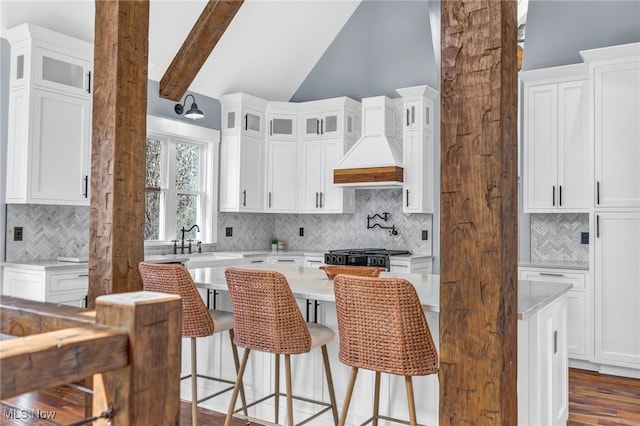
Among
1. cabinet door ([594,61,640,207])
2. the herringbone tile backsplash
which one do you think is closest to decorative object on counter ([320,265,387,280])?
cabinet door ([594,61,640,207])

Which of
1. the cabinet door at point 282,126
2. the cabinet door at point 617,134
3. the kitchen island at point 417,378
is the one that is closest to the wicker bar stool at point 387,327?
the kitchen island at point 417,378

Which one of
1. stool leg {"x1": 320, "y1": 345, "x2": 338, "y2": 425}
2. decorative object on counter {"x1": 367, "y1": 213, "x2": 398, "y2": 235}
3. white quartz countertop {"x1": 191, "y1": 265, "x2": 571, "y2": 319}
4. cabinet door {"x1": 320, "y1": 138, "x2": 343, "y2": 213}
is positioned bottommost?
stool leg {"x1": 320, "y1": 345, "x2": 338, "y2": 425}

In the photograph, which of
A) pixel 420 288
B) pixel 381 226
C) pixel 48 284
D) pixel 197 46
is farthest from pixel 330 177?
pixel 420 288

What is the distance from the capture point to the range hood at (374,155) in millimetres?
5676

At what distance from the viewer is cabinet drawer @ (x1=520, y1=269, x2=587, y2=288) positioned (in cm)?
449

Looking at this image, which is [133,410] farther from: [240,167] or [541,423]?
[240,167]

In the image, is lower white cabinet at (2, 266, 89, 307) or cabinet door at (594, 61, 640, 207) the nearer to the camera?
lower white cabinet at (2, 266, 89, 307)

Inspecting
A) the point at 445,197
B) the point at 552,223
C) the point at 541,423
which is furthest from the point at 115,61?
the point at 552,223

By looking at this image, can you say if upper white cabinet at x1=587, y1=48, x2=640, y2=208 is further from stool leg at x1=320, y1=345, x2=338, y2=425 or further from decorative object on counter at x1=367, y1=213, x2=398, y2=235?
stool leg at x1=320, y1=345, x2=338, y2=425

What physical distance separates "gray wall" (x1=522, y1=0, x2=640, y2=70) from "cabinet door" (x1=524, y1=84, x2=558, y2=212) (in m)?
0.68

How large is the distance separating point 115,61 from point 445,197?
4.57 ft

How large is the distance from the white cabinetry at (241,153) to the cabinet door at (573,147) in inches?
132

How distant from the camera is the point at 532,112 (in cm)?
494

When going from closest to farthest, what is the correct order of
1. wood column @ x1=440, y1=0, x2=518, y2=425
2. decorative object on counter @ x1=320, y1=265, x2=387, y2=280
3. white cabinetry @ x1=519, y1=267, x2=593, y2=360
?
wood column @ x1=440, y1=0, x2=518, y2=425, decorative object on counter @ x1=320, y1=265, x2=387, y2=280, white cabinetry @ x1=519, y1=267, x2=593, y2=360
